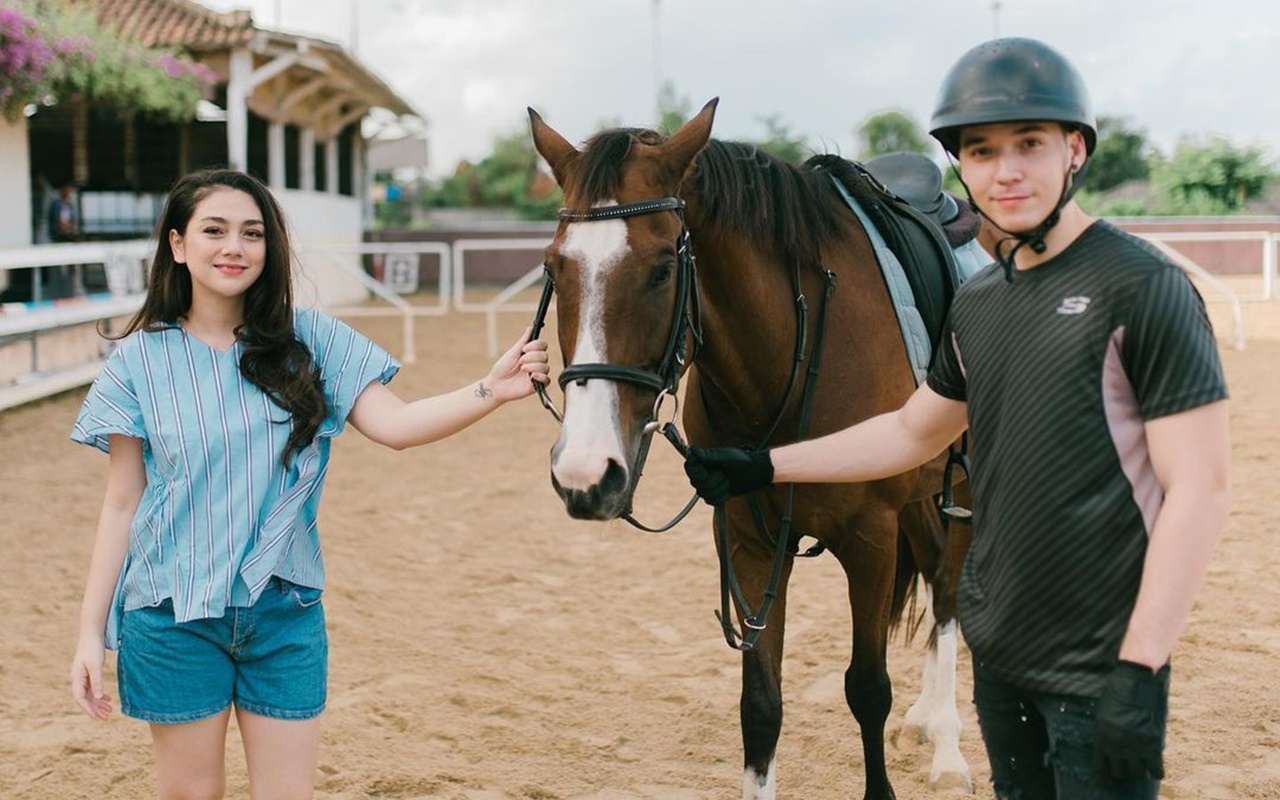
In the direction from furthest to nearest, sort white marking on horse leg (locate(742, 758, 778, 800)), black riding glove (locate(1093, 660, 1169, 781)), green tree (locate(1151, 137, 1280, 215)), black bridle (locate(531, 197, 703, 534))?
green tree (locate(1151, 137, 1280, 215))
white marking on horse leg (locate(742, 758, 778, 800))
black bridle (locate(531, 197, 703, 534))
black riding glove (locate(1093, 660, 1169, 781))

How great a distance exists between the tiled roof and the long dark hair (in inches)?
518

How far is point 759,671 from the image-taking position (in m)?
3.13

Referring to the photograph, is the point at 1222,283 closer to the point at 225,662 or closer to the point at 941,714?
the point at 941,714

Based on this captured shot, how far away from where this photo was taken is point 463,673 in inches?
177

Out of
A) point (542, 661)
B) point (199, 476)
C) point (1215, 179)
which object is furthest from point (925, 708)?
point (1215, 179)

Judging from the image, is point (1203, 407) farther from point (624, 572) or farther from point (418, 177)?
point (418, 177)

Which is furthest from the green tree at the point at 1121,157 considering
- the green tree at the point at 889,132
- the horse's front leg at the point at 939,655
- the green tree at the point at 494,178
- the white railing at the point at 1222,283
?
the horse's front leg at the point at 939,655

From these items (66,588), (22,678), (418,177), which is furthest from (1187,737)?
(418,177)

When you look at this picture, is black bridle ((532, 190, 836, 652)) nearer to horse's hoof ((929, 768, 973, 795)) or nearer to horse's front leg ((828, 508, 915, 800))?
horse's front leg ((828, 508, 915, 800))

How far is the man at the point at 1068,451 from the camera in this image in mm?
1566

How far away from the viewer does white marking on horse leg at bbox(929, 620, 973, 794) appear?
11.8ft

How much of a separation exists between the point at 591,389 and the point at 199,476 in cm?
77

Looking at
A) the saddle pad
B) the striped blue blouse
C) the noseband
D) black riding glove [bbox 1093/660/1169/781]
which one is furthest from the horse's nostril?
the saddle pad

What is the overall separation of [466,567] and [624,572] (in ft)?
2.63
